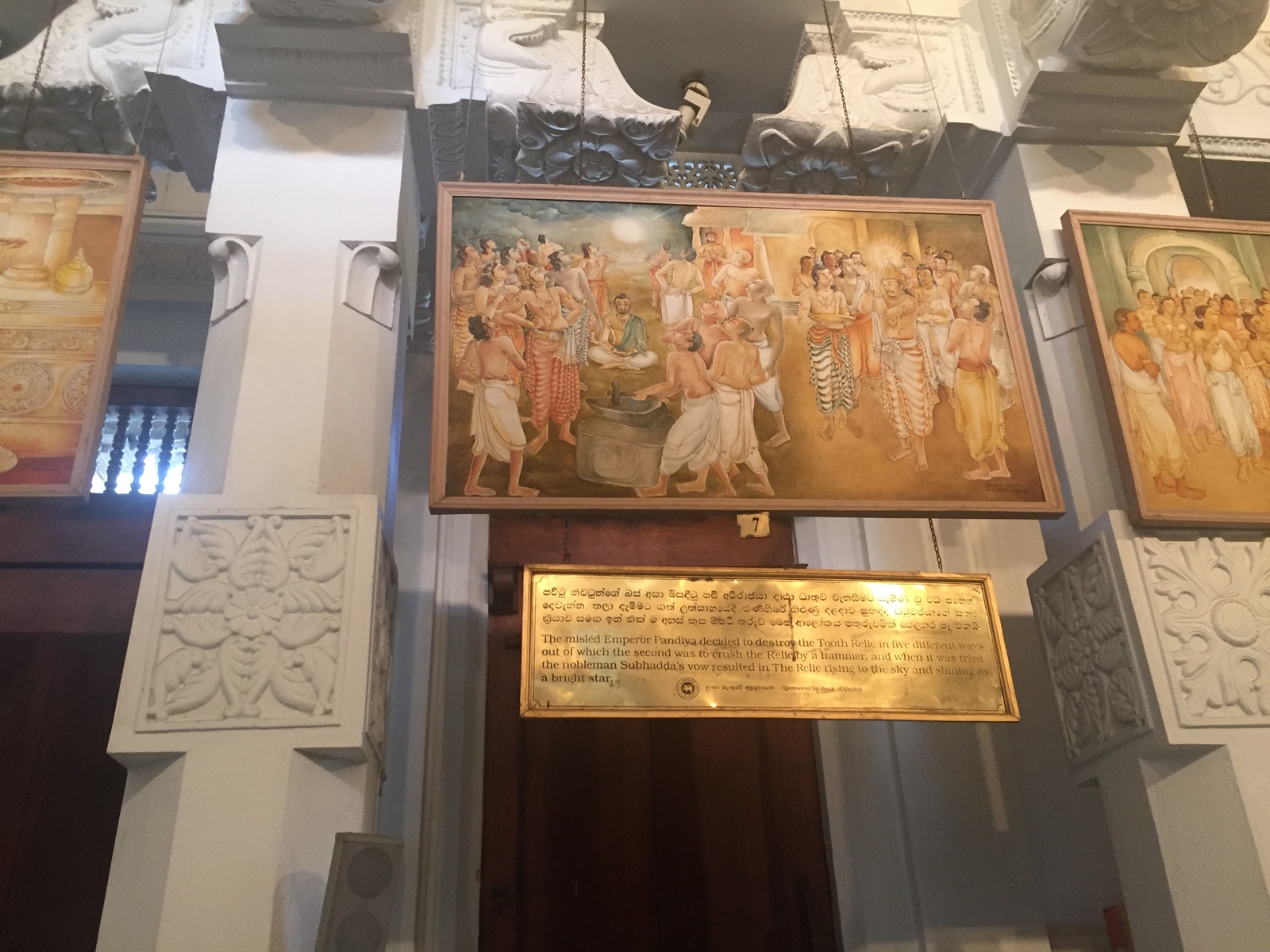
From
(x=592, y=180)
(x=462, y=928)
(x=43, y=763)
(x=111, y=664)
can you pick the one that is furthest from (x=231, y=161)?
(x=462, y=928)

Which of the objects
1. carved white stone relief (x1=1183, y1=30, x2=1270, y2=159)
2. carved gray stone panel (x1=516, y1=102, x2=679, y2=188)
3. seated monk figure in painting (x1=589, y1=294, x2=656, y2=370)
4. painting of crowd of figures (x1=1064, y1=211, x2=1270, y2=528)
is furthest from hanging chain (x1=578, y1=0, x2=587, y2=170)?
carved white stone relief (x1=1183, y1=30, x2=1270, y2=159)

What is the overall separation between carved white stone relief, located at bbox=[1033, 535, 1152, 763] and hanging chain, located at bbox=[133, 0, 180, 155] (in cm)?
477

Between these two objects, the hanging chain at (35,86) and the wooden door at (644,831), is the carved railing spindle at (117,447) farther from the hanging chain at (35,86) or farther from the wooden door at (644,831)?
the wooden door at (644,831)

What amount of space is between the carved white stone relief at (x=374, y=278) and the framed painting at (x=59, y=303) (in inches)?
36.5

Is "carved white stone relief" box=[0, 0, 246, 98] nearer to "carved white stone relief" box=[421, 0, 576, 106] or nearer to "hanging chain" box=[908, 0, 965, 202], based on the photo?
"carved white stone relief" box=[421, 0, 576, 106]

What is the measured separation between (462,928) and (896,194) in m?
4.55

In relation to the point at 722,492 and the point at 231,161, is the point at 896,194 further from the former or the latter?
the point at 231,161

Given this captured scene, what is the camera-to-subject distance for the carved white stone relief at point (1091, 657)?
12.9 feet

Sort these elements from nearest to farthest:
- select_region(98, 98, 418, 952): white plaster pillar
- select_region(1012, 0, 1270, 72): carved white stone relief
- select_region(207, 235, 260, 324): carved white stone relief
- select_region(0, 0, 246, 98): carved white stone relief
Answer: select_region(98, 98, 418, 952): white plaster pillar, select_region(207, 235, 260, 324): carved white stone relief, select_region(1012, 0, 1270, 72): carved white stone relief, select_region(0, 0, 246, 98): carved white stone relief

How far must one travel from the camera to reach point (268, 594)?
146 inches

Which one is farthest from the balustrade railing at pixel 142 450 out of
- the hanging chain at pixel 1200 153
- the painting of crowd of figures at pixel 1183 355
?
the hanging chain at pixel 1200 153

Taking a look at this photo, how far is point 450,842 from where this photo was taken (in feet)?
17.1

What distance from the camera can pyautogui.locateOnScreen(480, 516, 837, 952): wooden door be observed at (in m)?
5.13

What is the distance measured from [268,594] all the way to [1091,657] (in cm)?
324
